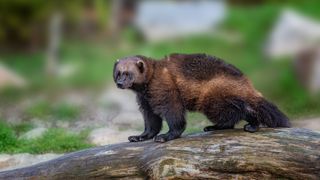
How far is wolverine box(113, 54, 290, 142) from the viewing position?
245 inches

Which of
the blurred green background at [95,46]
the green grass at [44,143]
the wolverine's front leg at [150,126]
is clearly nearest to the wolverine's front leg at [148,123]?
the wolverine's front leg at [150,126]

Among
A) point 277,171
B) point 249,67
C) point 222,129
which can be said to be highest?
point 249,67

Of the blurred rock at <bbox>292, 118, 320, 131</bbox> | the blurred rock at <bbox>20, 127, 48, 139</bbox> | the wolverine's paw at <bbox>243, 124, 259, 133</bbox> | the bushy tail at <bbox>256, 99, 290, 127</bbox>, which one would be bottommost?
the wolverine's paw at <bbox>243, 124, 259, 133</bbox>

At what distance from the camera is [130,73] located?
6383 mm

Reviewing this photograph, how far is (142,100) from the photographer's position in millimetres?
6535

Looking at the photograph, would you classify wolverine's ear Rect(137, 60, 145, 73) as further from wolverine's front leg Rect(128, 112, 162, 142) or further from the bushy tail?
the bushy tail

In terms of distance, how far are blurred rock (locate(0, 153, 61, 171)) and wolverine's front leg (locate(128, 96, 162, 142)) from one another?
1619 mm

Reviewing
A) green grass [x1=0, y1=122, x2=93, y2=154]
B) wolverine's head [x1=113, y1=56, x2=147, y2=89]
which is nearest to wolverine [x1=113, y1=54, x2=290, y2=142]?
wolverine's head [x1=113, y1=56, x2=147, y2=89]

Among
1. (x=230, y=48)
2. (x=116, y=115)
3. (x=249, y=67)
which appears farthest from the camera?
(x=230, y=48)

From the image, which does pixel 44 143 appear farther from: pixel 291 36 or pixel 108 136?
pixel 291 36

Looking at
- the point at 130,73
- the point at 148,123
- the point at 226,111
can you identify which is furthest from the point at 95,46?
the point at 226,111

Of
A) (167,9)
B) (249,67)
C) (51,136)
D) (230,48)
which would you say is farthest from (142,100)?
(167,9)

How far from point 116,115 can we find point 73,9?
6337 mm

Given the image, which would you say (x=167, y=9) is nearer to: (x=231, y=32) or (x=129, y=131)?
(x=231, y=32)
